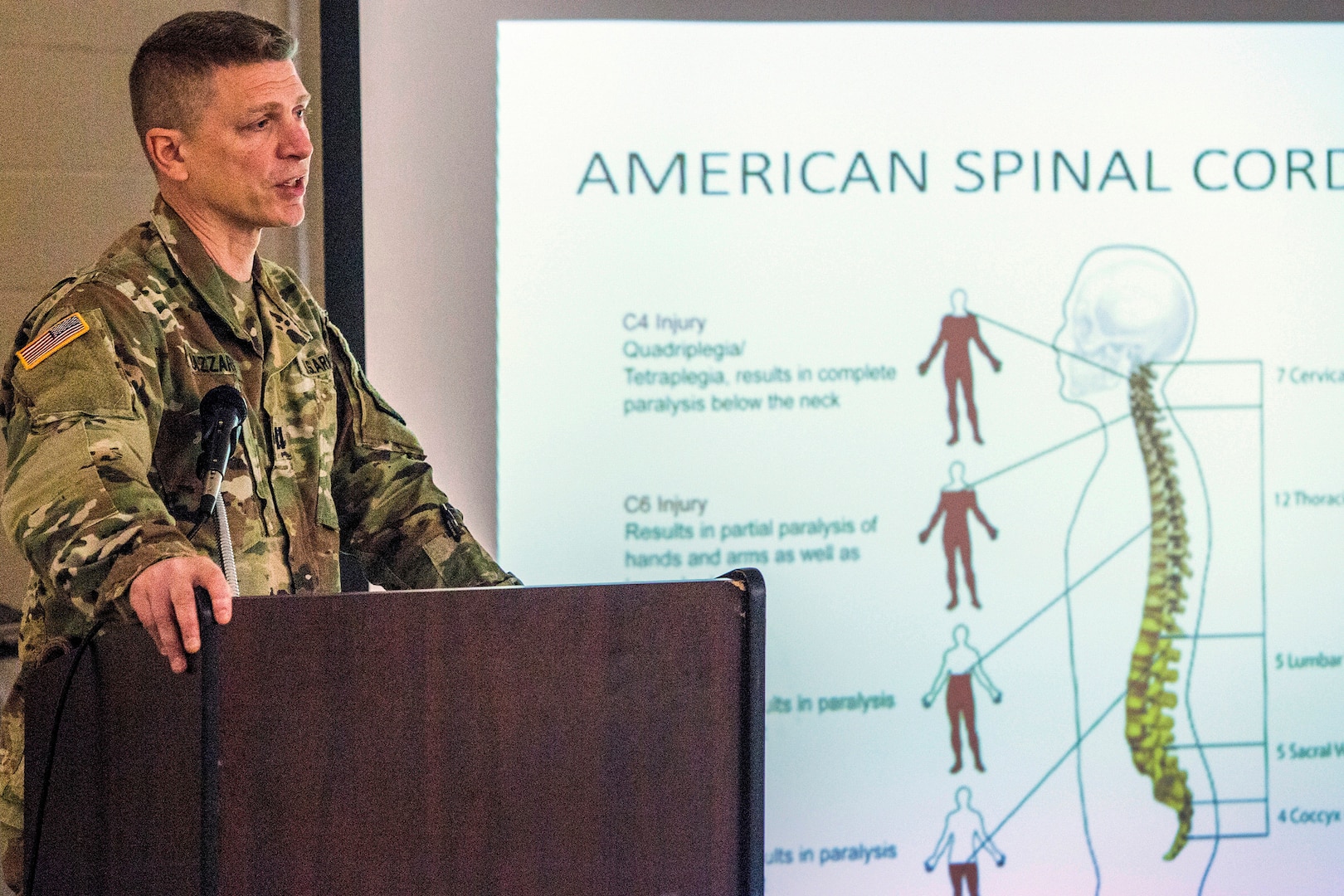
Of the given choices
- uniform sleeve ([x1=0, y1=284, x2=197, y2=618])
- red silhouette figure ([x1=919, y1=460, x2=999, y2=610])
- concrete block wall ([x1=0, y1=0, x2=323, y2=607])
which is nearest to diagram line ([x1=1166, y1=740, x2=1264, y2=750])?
red silhouette figure ([x1=919, y1=460, x2=999, y2=610])

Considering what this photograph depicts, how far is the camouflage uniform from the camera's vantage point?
1.36 metres

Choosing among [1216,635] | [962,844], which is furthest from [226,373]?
[1216,635]

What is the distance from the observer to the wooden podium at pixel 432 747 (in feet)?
3.75

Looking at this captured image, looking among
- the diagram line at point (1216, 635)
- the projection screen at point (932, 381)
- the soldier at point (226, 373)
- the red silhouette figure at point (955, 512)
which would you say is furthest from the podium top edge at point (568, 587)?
the diagram line at point (1216, 635)

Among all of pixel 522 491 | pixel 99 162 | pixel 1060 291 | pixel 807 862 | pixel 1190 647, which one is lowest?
pixel 807 862

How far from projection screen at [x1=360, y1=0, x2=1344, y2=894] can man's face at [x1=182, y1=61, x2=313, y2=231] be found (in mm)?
992

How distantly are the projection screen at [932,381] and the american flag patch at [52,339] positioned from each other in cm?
124

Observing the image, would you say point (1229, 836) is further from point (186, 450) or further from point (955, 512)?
point (186, 450)

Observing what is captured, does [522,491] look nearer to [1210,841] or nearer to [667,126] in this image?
[667,126]

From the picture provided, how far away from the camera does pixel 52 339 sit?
1.51m

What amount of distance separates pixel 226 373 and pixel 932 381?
65.0 inches

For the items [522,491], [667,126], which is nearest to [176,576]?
[522,491]

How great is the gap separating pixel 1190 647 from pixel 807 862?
3.08 feet

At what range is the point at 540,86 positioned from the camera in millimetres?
2752
